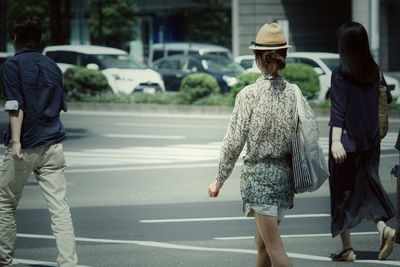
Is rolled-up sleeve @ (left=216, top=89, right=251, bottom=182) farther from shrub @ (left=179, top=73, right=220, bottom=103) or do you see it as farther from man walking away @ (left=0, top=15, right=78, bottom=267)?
shrub @ (left=179, top=73, right=220, bottom=103)

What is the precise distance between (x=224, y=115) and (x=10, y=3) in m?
37.0

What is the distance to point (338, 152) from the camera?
321 inches

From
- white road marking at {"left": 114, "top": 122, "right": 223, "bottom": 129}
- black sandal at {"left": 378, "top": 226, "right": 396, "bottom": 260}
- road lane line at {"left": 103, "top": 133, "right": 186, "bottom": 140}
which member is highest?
black sandal at {"left": 378, "top": 226, "right": 396, "bottom": 260}

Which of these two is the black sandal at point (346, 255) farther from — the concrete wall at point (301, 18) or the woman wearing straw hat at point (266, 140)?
the concrete wall at point (301, 18)

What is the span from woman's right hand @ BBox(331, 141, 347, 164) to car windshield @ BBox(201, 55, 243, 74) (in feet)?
89.6

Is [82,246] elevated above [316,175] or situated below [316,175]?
below

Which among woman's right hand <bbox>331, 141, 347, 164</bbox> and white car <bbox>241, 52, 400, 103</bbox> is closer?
woman's right hand <bbox>331, 141, 347, 164</bbox>

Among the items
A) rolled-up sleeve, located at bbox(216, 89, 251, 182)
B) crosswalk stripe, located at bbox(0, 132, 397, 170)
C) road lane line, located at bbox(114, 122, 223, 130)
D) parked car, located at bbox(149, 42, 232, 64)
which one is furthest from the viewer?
parked car, located at bbox(149, 42, 232, 64)

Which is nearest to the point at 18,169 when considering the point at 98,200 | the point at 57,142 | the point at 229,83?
the point at 57,142

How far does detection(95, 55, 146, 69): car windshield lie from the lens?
35.2 m

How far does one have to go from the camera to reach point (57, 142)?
25.3 ft

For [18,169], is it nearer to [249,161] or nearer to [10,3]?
[249,161]

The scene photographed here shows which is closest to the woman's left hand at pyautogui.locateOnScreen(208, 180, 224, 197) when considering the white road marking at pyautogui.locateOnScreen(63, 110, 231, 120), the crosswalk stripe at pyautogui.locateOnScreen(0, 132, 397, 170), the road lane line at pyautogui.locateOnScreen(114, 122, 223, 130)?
the crosswalk stripe at pyautogui.locateOnScreen(0, 132, 397, 170)

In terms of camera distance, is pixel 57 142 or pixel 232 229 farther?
pixel 232 229
